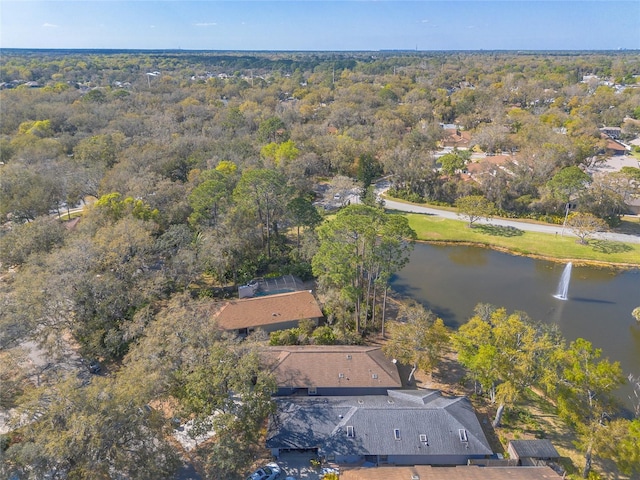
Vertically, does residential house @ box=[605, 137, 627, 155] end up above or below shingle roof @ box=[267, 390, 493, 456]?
above

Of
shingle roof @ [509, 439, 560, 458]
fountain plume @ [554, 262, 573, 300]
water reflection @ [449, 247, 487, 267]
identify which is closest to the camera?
shingle roof @ [509, 439, 560, 458]

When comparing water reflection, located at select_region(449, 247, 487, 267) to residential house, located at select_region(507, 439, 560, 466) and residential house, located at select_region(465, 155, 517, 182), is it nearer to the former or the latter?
residential house, located at select_region(465, 155, 517, 182)

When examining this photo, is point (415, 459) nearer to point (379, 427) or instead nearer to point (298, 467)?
point (379, 427)

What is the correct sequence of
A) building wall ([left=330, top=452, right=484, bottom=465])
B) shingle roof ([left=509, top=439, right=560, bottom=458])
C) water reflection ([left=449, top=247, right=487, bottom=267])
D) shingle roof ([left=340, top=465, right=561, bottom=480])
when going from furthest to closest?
water reflection ([left=449, top=247, right=487, bottom=267]) → building wall ([left=330, top=452, right=484, bottom=465]) → shingle roof ([left=509, top=439, right=560, bottom=458]) → shingle roof ([left=340, top=465, right=561, bottom=480])

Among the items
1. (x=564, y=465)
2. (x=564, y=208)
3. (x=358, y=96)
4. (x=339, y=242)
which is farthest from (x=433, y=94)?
(x=564, y=465)

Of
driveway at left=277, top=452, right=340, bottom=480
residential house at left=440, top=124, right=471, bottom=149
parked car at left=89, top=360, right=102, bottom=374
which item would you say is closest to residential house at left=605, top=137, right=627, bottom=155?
residential house at left=440, top=124, right=471, bottom=149

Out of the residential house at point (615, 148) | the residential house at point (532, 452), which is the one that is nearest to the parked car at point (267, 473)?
the residential house at point (532, 452)

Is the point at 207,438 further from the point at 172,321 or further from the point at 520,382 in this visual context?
the point at 520,382
